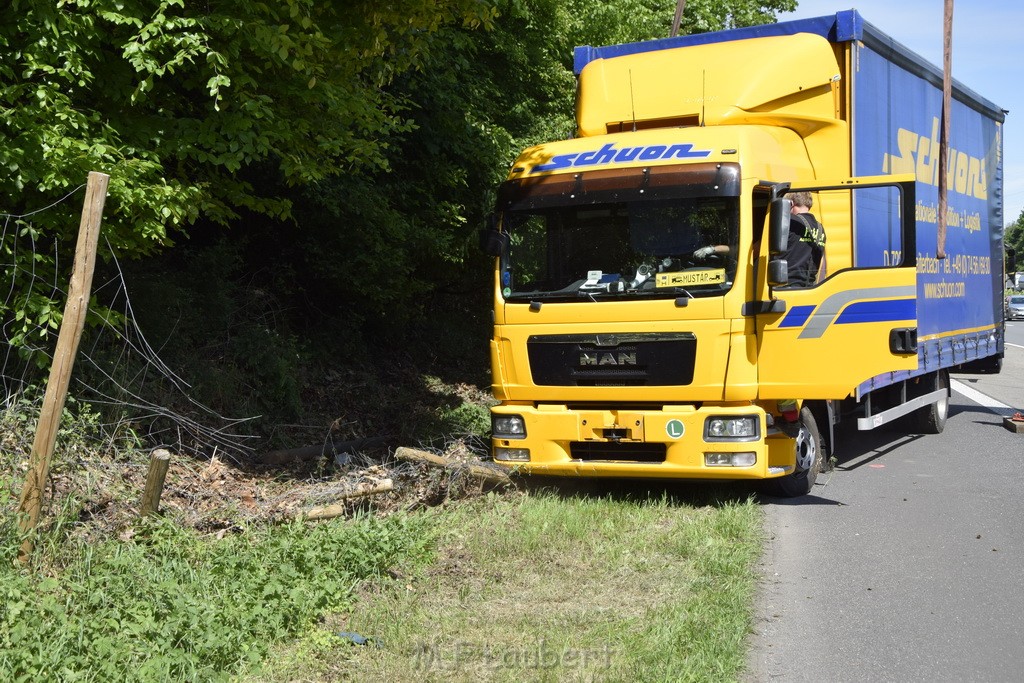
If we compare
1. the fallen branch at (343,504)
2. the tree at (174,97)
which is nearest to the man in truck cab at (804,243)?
the tree at (174,97)

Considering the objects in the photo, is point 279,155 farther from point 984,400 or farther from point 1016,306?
point 1016,306

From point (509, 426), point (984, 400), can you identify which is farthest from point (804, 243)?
point (984, 400)

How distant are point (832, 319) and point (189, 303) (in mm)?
6621

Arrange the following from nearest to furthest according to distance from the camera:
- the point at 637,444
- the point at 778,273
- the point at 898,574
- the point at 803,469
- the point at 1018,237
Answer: the point at 898,574
the point at 778,273
the point at 637,444
the point at 803,469
the point at 1018,237

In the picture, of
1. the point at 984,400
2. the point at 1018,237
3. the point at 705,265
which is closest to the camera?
the point at 705,265

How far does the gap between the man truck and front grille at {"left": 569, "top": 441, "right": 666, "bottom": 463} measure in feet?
0.06

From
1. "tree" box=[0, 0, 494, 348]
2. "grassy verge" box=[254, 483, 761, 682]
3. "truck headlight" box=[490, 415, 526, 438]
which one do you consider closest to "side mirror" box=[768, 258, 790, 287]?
"grassy verge" box=[254, 483, 761, 682]

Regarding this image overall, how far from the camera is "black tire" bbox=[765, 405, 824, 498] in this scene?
886 cm

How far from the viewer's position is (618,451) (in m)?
8.43

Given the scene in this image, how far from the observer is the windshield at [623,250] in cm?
805

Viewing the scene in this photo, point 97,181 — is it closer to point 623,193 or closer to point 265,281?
point 623,193

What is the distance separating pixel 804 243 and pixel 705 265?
103cm

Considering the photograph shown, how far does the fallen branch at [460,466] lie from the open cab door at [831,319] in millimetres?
2177

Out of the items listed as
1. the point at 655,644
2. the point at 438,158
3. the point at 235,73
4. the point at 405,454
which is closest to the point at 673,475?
the point at 405,454
